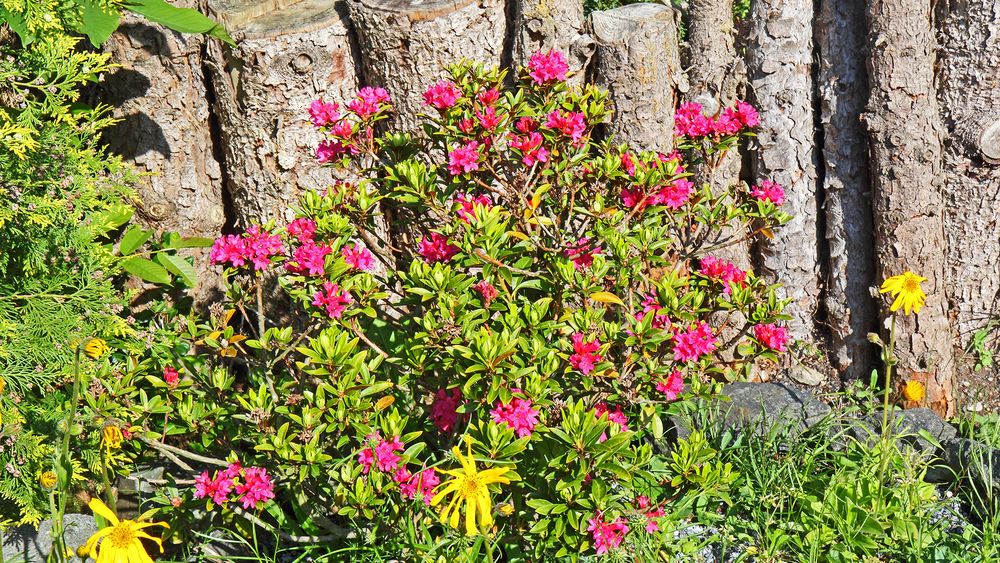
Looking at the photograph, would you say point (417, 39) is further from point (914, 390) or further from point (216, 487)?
point (914, 390)

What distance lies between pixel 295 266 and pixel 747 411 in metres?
1.67

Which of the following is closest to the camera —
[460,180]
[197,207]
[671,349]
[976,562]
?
[976,562]

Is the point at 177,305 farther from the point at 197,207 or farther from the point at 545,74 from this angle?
the point at 545,74

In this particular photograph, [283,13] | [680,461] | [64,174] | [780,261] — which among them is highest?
[283,13]

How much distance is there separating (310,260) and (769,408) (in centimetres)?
174

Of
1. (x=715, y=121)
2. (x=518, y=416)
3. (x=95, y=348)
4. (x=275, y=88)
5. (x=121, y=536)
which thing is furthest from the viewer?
(x=275, y=88)

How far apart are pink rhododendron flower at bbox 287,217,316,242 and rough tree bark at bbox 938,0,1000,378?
2.22m

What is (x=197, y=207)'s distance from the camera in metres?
3.49

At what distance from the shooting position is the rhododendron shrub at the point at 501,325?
2.43 metres

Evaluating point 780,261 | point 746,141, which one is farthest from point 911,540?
point 746,141

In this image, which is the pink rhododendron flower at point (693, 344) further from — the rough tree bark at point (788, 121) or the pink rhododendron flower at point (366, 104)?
the pink rhododendron flower at point (366, 104)

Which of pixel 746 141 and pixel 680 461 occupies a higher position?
pixel 746 141

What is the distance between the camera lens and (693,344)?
263 cm

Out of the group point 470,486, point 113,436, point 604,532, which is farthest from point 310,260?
point 604,532
